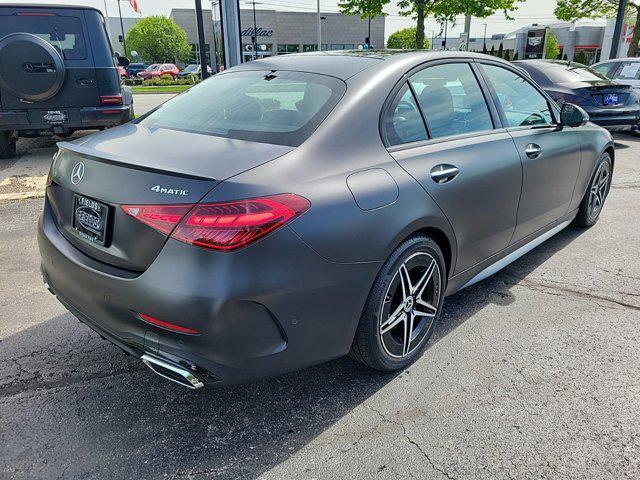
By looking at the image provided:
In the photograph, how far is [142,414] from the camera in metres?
2.43

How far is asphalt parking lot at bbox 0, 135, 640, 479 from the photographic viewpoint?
2.13 m

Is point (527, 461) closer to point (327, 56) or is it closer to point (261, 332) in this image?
point (261, 332)

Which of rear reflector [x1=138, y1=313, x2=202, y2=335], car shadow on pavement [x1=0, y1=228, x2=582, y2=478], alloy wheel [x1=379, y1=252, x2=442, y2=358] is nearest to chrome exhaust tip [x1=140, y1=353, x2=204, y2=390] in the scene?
rear reflector [x1=138, y1=313, x2=202, y2=335]

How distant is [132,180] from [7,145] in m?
7.50

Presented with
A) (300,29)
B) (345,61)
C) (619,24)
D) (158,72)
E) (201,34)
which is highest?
(300,29)

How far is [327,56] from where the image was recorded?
305cm

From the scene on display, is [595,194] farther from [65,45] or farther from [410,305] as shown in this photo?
[65,45]

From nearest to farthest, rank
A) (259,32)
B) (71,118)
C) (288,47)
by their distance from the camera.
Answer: (71,118)
(259,32)
(288,47)

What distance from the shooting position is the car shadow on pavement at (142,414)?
2.14 metres

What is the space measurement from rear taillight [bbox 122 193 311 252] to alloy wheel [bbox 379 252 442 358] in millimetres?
786

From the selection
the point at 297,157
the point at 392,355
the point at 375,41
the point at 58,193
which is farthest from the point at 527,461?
the point at 375,41

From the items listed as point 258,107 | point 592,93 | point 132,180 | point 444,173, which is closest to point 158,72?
point 592,93

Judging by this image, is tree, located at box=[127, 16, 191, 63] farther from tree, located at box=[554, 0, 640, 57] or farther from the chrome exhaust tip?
the chrome exhaust tip

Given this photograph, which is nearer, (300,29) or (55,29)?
(55,29)
